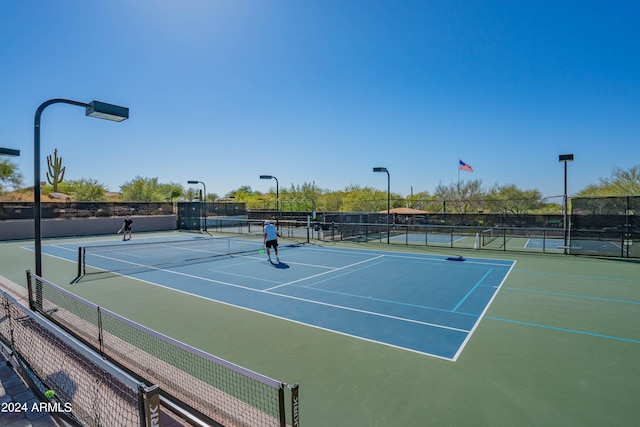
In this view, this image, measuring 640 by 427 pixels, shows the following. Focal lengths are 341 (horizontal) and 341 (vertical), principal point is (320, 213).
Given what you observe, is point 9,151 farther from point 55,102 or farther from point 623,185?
point 623,185

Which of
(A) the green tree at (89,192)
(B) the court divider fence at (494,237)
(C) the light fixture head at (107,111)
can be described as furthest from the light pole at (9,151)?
(A) the green tree at (89,192)

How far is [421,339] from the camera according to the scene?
6.58 m

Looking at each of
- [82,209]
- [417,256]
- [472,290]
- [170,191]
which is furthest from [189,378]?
[170,191]

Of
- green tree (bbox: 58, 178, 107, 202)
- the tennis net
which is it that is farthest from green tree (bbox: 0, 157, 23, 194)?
the tennis net

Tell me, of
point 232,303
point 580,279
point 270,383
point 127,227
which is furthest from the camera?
point 127,227

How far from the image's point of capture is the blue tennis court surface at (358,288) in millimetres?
7145

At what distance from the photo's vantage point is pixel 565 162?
16422mm

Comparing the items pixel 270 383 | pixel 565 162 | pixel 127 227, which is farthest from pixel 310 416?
pixel 127 227

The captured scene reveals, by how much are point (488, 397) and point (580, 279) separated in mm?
9810

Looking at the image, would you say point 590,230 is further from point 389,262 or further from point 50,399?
point 50,399

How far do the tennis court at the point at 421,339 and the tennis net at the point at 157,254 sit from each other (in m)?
1.31

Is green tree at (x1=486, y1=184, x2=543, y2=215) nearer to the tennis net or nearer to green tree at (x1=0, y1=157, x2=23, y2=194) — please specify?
the tennis net

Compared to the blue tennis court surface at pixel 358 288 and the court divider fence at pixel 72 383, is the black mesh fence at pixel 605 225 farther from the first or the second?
the court divider fence at pixel 72 383

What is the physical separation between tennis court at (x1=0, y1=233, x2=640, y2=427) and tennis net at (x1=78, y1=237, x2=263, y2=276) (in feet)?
4.30
